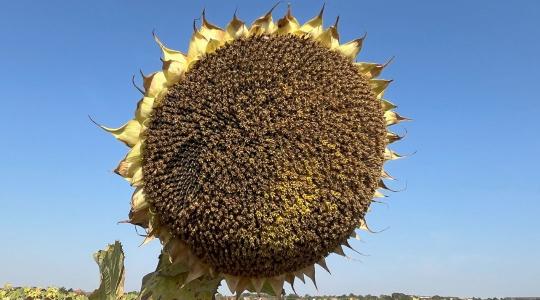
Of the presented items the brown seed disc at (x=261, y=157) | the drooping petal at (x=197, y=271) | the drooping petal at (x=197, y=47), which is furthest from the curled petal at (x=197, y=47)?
the drooping petal at (x=197, y=271)

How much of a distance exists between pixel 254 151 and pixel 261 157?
0.09 m

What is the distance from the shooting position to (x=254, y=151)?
5.98m

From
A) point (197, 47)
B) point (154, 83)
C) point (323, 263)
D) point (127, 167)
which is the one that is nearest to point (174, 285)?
point (127, 167)

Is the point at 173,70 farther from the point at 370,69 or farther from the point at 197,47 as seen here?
the point at 370,69

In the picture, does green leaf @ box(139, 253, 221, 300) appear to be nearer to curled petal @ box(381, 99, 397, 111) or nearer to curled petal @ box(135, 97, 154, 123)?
curled petal @ box(135, 97, 154, 123)

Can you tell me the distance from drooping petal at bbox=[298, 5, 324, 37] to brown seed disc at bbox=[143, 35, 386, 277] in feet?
0.81

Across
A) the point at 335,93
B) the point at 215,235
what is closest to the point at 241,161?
the point at 215,235

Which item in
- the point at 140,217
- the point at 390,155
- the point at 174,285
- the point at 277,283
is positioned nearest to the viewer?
the point at 140,217

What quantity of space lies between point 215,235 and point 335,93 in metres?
1.86

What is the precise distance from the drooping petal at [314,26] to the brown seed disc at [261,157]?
248 millimetres

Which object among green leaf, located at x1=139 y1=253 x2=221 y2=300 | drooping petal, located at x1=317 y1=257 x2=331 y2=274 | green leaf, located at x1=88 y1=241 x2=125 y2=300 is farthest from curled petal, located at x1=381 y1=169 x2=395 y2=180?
green leaf, located at x1=88 y1=241 x2=125 y2=300

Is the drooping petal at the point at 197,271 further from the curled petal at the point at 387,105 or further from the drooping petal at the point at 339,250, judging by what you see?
the curled petal at the point at 387,105

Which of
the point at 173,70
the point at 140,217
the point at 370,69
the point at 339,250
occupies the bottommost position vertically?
the point at 339,250

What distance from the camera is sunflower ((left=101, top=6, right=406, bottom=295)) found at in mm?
5988
